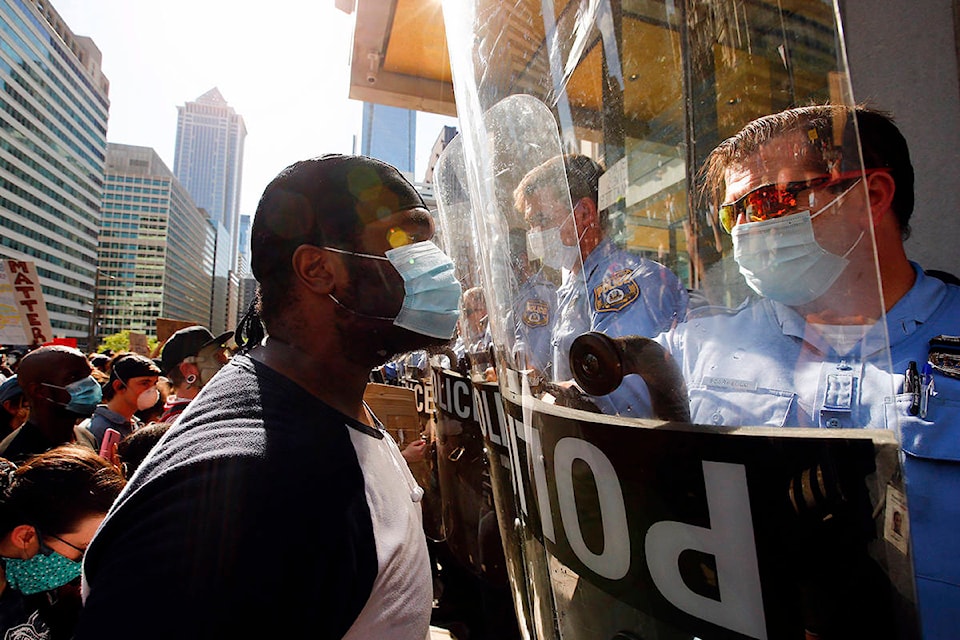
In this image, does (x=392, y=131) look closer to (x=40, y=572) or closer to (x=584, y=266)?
(x=40, y=572)

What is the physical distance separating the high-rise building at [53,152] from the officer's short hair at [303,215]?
9128 centimetres

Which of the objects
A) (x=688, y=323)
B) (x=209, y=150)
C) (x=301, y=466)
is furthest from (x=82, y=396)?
(x=209, y=150)

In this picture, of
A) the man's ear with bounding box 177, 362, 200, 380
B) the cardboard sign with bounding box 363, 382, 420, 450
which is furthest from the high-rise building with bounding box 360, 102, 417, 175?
the cardboard sign with bounding box 363, 382, 420, 450

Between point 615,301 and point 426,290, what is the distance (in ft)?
2.52

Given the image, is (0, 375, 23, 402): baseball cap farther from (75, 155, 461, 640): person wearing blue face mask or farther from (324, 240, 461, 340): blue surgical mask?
(324, 240, 461, 340): blue surgical mask

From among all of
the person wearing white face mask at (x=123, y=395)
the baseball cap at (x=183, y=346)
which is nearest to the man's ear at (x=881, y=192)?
the baseball cap at (x=183, y=346)

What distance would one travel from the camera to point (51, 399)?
336 cm

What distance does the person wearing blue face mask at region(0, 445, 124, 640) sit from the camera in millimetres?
1872

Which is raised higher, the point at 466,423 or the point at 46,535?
the point at 466,423

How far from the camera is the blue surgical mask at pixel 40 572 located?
6.21ft

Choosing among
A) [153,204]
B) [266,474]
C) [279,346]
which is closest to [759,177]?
[266,474]

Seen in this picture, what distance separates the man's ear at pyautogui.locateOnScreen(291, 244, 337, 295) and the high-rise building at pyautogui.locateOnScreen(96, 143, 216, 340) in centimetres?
12035

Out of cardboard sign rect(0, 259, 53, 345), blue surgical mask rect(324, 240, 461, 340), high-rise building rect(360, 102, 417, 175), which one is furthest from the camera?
high-rise building rect(360, 102, 417, 175)

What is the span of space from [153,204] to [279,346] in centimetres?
13966
